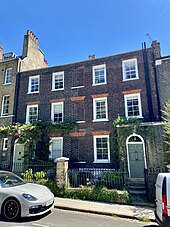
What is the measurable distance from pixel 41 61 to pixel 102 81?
12.0m

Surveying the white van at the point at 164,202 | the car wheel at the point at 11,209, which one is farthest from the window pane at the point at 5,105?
the white van at the point at 164,202

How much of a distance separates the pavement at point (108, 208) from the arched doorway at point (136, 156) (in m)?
4.86

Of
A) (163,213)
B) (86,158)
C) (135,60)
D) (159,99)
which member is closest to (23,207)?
(163,213)

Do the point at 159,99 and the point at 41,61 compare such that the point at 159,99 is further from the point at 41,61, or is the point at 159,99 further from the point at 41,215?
the point at 41,61

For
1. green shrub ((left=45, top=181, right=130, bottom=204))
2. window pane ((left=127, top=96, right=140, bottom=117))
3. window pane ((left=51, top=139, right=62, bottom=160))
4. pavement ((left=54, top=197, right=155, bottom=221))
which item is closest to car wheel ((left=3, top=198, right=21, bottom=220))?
pavement ((left=54, top=197, right=155, bottom=221))

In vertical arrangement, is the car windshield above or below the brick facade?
below

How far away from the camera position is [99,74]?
1678cm

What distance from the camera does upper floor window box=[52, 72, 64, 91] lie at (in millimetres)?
17750

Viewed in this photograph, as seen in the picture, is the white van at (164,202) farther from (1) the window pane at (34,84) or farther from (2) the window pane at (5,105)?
(2) the window pane at (5,105)

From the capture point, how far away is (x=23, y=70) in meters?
20.1

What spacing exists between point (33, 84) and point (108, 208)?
48.9 feet

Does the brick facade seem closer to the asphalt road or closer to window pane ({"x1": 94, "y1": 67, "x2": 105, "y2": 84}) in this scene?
window pane ({"x1": 94, "y1": 67, "x2": 105, "y2": 84})

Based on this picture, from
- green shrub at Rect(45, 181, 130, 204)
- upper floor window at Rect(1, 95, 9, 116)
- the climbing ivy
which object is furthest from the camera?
upper floor window at Rect(1, 95, 9, 116)

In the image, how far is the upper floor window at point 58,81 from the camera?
1775 cm
